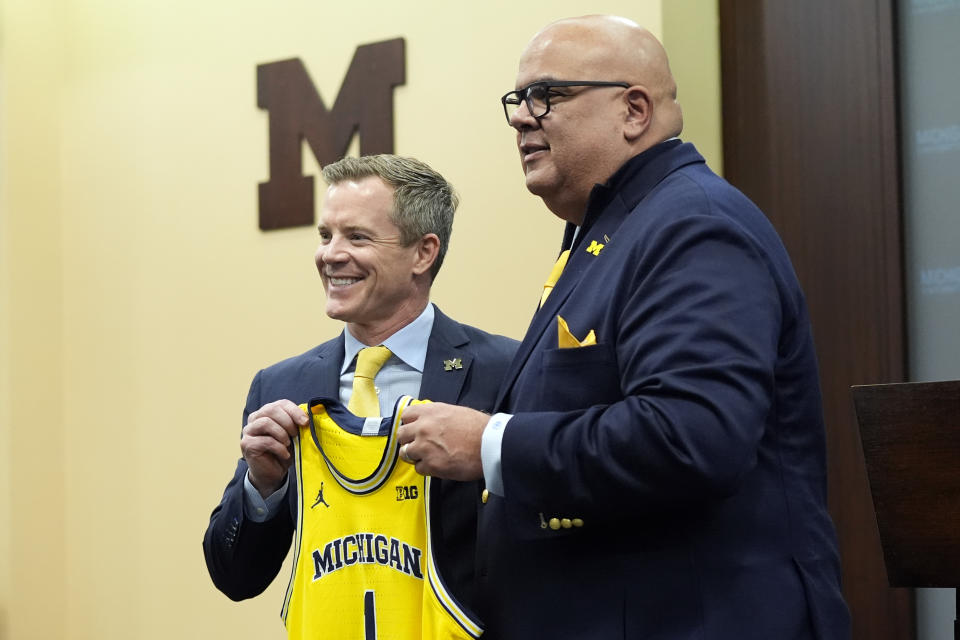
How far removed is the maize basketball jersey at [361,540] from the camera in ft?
6.86

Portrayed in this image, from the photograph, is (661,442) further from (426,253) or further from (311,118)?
(311,118)

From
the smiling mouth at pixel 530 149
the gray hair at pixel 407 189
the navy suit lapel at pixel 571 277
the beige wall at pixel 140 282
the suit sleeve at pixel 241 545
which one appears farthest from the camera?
the beige wall at pixel 140 282

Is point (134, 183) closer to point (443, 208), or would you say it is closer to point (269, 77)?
point (269, 77)

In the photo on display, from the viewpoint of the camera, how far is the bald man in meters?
1.59

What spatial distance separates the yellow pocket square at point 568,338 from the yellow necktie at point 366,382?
0.70 m

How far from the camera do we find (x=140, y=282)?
14.5ft

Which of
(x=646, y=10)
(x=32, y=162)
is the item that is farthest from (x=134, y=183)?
(x=646, y=10)

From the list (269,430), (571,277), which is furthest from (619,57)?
(269,430)

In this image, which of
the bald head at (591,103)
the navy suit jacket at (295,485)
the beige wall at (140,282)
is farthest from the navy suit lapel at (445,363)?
the beige wall at (140,282)

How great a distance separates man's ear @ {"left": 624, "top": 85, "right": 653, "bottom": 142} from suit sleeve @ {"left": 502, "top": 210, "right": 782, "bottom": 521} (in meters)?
0.28

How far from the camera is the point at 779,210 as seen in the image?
350 cm

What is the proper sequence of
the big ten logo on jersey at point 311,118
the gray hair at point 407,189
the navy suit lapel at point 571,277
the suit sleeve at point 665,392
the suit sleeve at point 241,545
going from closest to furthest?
1. the suit sleeve at point 665,392
2. the navy suit lapel at point 571,277
3. the suit sleeve at point 241,545
4. the gray hair at point 407,189
5. the big ten logo on jersey at point 311,118

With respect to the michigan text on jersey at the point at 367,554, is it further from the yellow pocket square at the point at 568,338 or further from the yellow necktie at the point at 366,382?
the yellow pocket square at the point at 568,338

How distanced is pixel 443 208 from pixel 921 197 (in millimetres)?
1407
